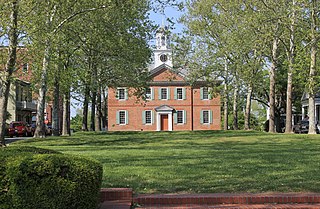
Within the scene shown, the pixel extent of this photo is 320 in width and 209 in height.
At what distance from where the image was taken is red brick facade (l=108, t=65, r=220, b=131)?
59.1 m

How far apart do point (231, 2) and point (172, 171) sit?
23.8 m

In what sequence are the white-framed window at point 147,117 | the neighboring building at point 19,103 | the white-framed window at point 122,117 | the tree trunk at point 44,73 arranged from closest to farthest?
the tree trunk at point 44,73 < the neighboring building at point 19,103 < the white-framed window at point 122,117 < the white-framed window at point 147,117

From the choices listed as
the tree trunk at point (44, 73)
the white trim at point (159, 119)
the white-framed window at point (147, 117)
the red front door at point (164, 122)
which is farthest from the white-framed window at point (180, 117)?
Answer: the tree trunk at point (44, 73)

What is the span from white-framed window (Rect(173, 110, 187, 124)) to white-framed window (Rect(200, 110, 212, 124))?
214 centimetres

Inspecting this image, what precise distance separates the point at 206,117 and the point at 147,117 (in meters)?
7.46

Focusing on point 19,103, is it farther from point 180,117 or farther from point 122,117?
point 180,117

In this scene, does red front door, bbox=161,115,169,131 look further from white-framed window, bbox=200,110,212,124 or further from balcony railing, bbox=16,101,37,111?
balcony railing, bbox=16,101,37,111

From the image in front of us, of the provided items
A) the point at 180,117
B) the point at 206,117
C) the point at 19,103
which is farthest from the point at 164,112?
the point at 19,103

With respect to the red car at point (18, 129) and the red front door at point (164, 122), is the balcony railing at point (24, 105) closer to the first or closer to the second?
the red car at point (18, 129)

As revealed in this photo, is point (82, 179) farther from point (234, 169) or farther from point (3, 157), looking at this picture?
point (234, 169)

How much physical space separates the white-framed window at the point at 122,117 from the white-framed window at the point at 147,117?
2.23 m

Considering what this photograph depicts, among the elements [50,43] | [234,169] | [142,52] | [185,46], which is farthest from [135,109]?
[234,169]

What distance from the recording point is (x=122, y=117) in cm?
5909

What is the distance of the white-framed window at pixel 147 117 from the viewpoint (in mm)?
59531
